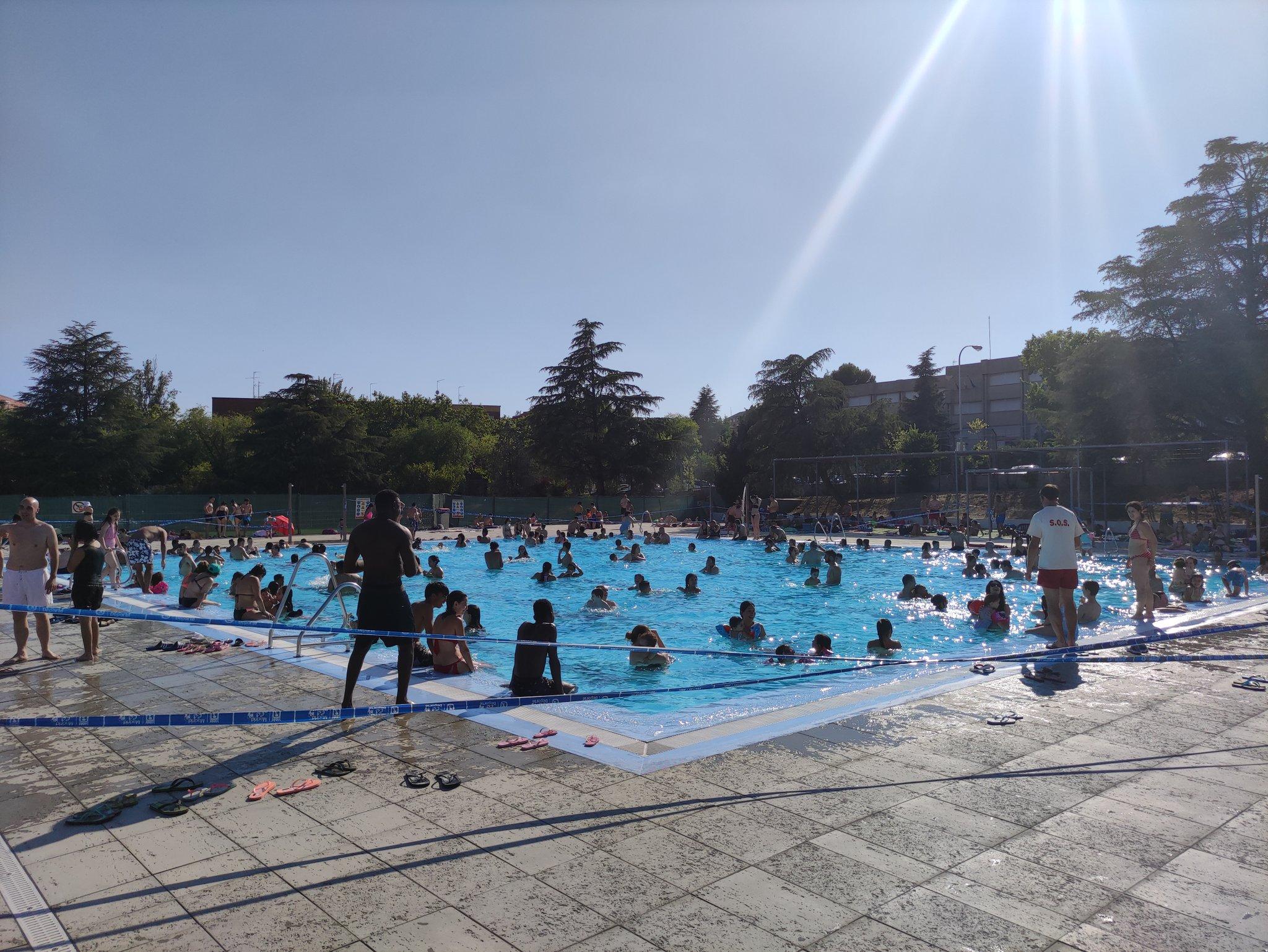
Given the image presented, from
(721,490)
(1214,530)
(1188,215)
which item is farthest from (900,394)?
(1214,530)

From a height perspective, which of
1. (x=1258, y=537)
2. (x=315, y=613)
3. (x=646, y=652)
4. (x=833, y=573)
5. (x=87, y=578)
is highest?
(x=87, y=578)

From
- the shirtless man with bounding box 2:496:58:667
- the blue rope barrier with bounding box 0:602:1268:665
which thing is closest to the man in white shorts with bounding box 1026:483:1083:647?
the blue rope barrier with bounding box 0:602:1268:665

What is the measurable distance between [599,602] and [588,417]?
37.8 metres

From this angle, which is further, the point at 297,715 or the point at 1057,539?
the point at 1057,539

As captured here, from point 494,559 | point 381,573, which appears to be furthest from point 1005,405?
point 381,573

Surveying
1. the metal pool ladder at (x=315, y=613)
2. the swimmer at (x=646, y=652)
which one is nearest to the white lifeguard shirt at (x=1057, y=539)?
the swimmer at (x=646, y=652)

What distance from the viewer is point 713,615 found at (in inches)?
666

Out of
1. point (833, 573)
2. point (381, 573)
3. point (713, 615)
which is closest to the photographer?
point (381, 573)

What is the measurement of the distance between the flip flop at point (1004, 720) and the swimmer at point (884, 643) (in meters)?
4.57

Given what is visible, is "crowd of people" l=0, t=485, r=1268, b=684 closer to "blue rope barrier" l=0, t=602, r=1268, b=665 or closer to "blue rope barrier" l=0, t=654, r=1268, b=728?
"blue rope barrier" l=0, t=602, r=1268, b=665

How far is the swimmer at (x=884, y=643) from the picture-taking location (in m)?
11.0

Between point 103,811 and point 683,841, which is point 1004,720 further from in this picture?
point 103,811

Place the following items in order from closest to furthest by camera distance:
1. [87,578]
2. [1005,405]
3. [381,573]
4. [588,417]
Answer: [381,573], [87,578], [588,417], [1005,405]

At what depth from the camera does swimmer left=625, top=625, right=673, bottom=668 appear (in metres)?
10.3
